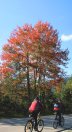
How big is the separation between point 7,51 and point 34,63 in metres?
3.24

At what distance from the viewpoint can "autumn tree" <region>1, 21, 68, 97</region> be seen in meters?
40.2

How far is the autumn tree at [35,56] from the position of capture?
40.2 metres

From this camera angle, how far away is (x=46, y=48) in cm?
4059

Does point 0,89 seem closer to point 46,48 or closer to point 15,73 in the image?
point 15,73

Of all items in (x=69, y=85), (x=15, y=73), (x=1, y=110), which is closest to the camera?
(x=1, y=110)

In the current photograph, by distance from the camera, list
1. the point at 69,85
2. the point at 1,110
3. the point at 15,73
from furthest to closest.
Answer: the point at 69,85 < the point at 15,73 < the point at 1,110

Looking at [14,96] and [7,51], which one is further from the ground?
[7,51]

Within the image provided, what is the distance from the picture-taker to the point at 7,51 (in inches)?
1592

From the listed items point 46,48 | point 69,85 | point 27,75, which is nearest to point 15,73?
point 27,75

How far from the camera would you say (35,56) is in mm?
40375

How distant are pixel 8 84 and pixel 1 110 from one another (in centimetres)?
315

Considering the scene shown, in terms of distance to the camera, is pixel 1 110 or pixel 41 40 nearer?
pixel 1 110

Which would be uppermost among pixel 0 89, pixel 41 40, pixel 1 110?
pixel 41 40

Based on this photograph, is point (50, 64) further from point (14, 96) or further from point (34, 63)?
point (14, 96)
